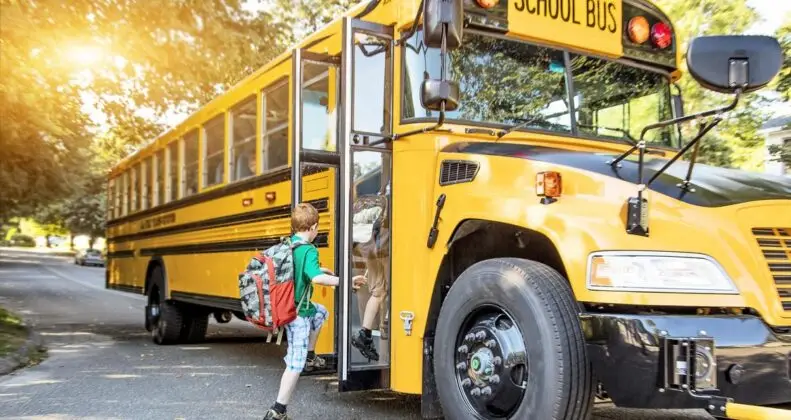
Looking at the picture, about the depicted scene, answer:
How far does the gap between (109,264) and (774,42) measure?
11.6 metres

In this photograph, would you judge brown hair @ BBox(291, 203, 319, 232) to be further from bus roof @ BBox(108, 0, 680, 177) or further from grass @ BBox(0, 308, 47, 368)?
grass @ BBox(0, 308, 47, 368)

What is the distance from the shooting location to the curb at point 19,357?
732cm

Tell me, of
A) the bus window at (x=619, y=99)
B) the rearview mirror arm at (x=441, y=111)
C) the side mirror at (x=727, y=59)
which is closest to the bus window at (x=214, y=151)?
the rearview mirror arm at (x=441, y=111)

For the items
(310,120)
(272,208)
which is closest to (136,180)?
(272,208)

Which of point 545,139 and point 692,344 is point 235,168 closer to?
point 545,139

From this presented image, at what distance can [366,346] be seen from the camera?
4535 millimetres

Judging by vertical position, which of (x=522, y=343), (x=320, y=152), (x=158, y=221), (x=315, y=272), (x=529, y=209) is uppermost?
(x=320, y=152)

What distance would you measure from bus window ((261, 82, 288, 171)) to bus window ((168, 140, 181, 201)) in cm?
297

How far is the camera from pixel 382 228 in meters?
4.60

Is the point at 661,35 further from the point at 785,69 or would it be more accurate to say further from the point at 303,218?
the point at 785,69

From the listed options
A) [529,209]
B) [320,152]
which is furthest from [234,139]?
[529,209]

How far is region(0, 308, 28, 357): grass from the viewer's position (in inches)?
324

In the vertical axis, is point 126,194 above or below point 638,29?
below

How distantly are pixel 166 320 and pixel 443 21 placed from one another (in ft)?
22.2
